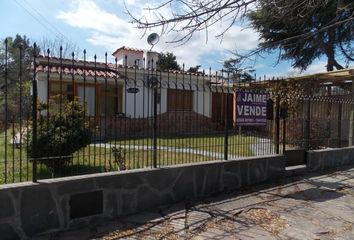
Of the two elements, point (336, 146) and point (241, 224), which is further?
point (336, 146)

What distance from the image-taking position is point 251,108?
842 centimetres

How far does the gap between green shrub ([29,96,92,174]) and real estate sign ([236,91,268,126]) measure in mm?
3059

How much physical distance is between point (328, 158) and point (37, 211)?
8279 mm

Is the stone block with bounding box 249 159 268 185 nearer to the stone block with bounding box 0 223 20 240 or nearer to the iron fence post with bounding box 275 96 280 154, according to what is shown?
the iron fence post with bounding box 275 96 280 154

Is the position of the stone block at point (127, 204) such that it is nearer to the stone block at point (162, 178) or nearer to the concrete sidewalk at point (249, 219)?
the concrete sidewalk at point (249, 219)

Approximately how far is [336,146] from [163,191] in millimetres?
7575

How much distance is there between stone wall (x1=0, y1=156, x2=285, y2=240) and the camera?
4.75 meters

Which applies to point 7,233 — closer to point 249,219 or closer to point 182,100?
point 249,219

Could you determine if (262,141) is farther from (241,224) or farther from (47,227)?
(47,227)

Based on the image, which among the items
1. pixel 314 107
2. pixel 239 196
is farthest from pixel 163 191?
pixel 314 107

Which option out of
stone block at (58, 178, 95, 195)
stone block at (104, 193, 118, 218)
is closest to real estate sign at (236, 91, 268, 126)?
stone block at (104, 193, 118, 218)

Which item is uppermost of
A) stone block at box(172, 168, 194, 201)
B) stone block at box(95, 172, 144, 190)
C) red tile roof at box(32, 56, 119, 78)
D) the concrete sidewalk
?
red tile roof at box(32, 56, 119, 78)

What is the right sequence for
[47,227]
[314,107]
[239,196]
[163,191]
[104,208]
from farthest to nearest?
[314,107], [239,196], [163,191], [104,208], [47,227]

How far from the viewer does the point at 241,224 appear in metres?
5.66
